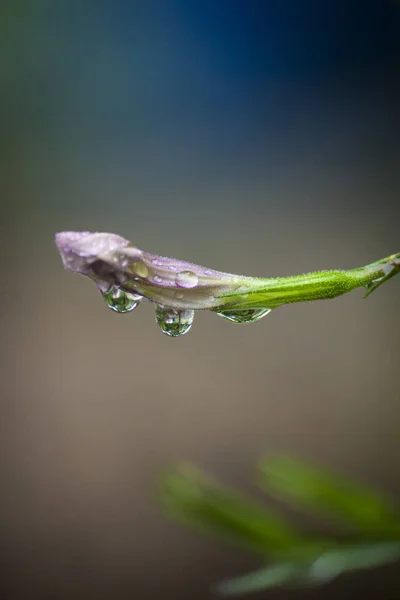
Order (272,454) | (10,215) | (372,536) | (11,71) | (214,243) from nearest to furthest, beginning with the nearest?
(372,536) → (272,454) → (214,243) → (10,215) → (11,71)

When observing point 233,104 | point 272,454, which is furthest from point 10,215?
point 272,454

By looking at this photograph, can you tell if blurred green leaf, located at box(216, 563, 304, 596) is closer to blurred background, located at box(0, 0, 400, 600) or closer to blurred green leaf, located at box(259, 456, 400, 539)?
blurred green leaf, located at box(259, 456, 400, 539)

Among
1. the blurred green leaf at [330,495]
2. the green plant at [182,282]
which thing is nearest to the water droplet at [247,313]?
the green plant at [182,282]

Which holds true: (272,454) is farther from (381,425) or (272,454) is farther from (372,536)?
(381,425)

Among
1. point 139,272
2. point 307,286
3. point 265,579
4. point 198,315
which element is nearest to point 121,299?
point 139,272

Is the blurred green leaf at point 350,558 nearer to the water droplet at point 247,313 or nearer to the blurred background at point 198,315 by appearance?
the water droplet at point 247,313

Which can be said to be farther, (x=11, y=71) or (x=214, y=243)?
(x=11, y=71)
